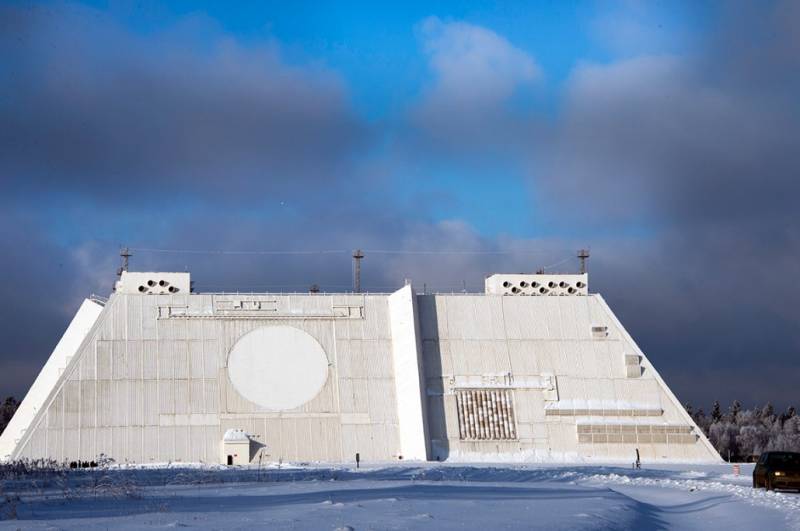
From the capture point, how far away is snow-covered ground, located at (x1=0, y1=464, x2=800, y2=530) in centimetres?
2072

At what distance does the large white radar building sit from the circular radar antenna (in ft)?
0.28

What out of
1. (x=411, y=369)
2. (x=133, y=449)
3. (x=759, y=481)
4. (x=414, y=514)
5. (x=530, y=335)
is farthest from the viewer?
(x=530, y=335)

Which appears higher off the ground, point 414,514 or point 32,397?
point 32,397

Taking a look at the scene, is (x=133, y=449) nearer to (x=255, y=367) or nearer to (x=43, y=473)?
(x=255, y=367)

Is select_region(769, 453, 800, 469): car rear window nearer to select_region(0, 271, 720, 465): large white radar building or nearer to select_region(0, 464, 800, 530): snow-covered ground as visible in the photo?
select_region(0, 464, 800, 530): snow-covered ground

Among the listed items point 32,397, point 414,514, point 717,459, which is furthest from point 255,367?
point 414,514

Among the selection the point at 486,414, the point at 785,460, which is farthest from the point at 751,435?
the point at 785,460

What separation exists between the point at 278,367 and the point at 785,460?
3642 centimetres

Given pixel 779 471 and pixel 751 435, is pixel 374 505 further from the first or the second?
pixel 751 435

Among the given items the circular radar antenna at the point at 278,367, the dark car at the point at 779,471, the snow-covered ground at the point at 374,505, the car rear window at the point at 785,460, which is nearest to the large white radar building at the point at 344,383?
the circular radar antenna at the point at 278,367

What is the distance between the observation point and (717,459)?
63.5 metres

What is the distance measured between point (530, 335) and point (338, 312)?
41.6 ft

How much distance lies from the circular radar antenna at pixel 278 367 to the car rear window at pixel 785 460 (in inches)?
1356

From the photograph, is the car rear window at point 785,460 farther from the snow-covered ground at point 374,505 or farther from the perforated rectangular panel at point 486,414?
the perforated rectangular panel at point 486,414
